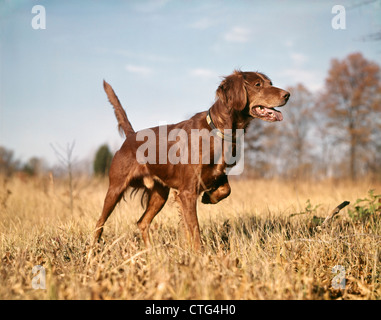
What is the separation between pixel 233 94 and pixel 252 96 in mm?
248

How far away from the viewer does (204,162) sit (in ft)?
11.3

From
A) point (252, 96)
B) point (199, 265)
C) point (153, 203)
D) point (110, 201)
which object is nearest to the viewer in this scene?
point (199, 265)

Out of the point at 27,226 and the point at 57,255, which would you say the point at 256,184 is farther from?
the point at 57,255

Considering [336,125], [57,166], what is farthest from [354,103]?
[57,166]

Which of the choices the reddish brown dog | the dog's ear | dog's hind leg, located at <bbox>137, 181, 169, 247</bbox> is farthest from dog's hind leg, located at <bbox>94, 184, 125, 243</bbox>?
the dog's ear

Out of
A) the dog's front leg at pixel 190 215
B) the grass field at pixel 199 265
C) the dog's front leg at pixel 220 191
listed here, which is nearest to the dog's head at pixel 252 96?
the dog's front leg at pixel 220 191

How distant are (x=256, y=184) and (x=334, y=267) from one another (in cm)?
662

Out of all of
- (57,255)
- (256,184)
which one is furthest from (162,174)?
(256,184)

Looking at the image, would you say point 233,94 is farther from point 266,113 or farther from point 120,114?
point 120,114

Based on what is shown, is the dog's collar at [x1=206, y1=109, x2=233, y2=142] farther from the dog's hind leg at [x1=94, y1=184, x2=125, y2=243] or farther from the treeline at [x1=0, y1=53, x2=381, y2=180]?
the treeline at [x1=0, y1=53, x2=381, y2=180]

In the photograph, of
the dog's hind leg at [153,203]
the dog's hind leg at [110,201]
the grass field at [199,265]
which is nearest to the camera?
the grass field at [199,265]

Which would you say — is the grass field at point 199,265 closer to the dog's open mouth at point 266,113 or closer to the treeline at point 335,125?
the dog's open mouth at point 266,113

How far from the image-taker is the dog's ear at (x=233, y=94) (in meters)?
3.50
